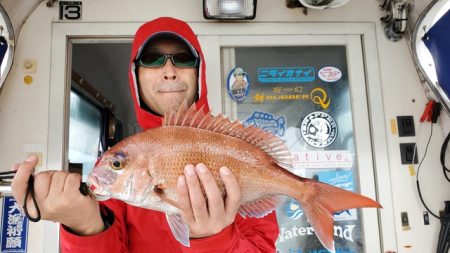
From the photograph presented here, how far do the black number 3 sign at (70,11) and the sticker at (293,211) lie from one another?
82.3 inches

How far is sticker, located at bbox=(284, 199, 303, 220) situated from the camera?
265 centimetres

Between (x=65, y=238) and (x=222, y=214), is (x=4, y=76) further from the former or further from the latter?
(x=222, y=214)

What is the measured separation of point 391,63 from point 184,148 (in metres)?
2.38

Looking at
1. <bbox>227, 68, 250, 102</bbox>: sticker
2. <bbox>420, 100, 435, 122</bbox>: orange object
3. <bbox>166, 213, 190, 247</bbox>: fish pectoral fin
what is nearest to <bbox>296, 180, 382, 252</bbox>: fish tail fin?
<bbox>166, 213, 190, 247</bbox>: fish pectoral fin

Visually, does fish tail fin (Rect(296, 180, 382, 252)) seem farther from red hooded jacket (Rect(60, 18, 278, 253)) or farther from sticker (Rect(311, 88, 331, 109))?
sticker (Rect(311, 88, 331, 109))

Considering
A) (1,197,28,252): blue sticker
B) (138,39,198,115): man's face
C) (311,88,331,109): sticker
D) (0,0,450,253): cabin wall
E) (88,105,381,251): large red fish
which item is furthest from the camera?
(311,88,331,109): sticker

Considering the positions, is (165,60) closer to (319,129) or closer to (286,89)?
(286,89)

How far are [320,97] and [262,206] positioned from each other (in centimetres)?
188

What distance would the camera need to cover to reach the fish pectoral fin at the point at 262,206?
108cm

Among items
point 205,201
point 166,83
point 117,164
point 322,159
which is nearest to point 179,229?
point 205,201

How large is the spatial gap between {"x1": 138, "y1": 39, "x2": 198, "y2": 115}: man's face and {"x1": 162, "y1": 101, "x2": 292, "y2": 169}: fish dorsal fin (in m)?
0.28

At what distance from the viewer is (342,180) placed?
269 cm

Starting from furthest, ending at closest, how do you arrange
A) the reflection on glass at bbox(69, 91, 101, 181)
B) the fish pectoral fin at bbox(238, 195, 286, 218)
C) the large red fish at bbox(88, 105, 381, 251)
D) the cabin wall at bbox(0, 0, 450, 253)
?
the reflection on glass at bbox(69, 91, 101, 181)
the cabin wall at bbox(0, 0, 450, 253)
the fish pectoral fin at bbox(238, 195, 286, 218)
the large red fish at bbox(88, 105, 381, 251)

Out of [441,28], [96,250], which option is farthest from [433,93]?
[96,250]
